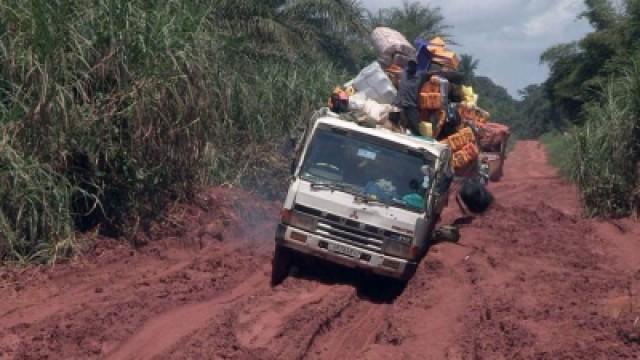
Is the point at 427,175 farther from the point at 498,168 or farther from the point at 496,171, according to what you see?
the point at 496,171

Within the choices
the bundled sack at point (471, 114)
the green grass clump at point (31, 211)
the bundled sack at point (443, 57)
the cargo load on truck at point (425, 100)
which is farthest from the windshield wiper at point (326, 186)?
the bundled sack at point (443, 57)

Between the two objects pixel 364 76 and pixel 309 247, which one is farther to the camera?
pixel 364 76

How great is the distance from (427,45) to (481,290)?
16.6 feet

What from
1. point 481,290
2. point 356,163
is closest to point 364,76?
point 356,163

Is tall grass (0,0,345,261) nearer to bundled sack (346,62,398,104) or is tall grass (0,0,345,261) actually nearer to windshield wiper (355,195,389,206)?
bundled sack (346,62,398,104)

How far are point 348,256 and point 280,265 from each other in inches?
42.7

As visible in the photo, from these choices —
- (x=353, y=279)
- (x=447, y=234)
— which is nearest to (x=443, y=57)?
(x=447, y=234)

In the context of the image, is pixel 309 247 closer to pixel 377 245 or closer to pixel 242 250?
pixel 377 245

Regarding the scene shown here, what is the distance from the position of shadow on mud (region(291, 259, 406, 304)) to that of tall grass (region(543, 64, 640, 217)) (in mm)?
6120

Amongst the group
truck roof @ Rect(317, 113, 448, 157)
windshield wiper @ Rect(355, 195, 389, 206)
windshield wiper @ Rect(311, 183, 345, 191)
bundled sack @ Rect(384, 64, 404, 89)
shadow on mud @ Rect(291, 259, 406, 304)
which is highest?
truck roof @ Rect(317, 113, 448, 157)

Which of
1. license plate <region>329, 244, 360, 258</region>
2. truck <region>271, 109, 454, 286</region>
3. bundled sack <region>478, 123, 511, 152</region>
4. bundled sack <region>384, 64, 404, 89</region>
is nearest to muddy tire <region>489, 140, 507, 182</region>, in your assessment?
bundled sack <region>478, 123, 511, 152</region>

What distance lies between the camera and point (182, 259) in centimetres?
1297

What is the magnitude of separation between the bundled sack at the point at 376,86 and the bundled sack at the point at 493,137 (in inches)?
132

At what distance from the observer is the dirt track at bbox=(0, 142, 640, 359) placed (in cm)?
864
